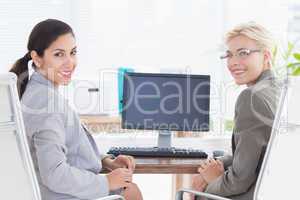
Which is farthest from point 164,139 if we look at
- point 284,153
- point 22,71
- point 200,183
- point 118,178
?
point 284,153

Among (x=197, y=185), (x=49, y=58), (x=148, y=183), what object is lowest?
(x=148, y=183)

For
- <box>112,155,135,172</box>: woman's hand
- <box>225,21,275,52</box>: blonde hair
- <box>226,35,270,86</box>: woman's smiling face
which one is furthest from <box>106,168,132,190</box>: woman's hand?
<box>225,21,275,52</box>: blonde hair

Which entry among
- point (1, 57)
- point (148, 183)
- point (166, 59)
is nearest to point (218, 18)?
point (166, 59)

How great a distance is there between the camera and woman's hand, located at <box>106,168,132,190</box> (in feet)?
8.39

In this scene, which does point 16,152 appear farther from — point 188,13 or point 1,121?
point 188,13

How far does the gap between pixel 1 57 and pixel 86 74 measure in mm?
728

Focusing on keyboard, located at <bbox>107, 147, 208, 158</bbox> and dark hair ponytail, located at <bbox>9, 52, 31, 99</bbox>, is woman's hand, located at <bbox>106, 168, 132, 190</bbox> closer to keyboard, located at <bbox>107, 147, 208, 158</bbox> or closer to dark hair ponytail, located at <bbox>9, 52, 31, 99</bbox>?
keyboard, located at <bbox>107, 147, 208, 158</bbox>

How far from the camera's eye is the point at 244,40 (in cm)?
284

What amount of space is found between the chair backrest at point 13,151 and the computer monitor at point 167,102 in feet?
4.02

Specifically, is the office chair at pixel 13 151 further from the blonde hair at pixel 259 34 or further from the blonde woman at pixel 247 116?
the blonde hair at pixel 259 34

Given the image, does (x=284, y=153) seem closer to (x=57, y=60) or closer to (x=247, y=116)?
(x=247, y=116)

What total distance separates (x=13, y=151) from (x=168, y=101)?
4.43 feet

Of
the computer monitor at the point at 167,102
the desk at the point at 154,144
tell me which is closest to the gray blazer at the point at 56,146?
the desk at the point at 154,144

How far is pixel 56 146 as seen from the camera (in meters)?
2.31
